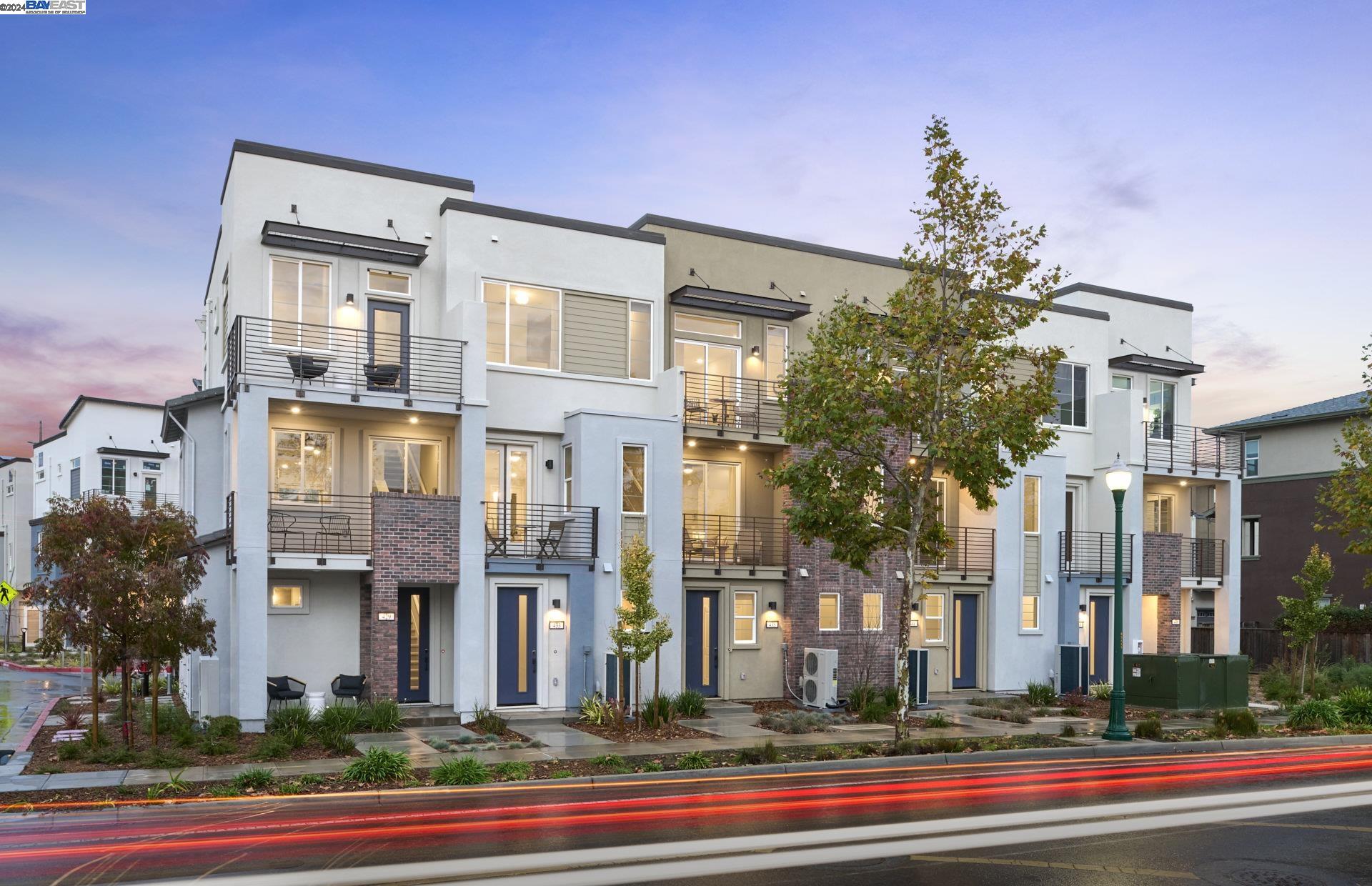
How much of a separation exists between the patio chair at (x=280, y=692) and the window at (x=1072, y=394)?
2123 cm

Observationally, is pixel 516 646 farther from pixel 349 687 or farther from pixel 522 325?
pixel 522 325

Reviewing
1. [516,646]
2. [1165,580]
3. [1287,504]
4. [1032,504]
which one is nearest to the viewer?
[516,646]

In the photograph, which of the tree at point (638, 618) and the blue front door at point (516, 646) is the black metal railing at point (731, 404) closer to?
the tree at point (638, 618)

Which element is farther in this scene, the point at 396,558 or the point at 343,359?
the point at 343,359

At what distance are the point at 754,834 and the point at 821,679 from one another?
1311 centimetres

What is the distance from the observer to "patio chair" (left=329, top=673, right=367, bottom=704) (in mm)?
21109

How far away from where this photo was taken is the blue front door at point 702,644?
2566 cm

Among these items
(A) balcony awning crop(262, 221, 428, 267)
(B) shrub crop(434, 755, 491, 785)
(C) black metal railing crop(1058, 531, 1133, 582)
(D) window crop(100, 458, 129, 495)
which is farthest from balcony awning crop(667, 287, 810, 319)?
(D) window crop(100, 458, 129, 495)

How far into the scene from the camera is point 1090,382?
3250cm

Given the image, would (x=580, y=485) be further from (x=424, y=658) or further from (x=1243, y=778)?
(x=1243, y=778)

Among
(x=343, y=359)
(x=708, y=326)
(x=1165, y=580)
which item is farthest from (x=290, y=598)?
(x=1165, y=580)

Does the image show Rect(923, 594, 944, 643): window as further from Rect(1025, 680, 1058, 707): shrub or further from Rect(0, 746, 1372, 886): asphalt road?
Rect(0, 746, 1372, 886): asphalt road

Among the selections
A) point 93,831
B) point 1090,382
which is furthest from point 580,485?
point 1090,382

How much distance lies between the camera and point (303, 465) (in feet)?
73.8
